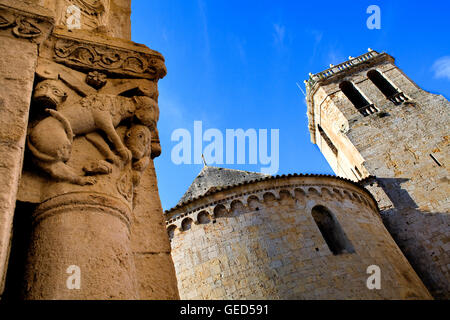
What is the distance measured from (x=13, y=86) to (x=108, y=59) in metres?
0.81

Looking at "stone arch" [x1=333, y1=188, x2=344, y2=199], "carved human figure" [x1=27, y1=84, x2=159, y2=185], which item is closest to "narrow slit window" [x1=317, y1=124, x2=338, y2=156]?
"stone arch" [x1=333, y1=188, x2=344, y2=199]

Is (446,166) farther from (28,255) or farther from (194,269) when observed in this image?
(28,255)

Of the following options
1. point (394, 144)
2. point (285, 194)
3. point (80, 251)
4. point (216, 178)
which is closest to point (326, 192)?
point (285, 194)

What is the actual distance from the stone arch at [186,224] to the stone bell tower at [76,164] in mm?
8196

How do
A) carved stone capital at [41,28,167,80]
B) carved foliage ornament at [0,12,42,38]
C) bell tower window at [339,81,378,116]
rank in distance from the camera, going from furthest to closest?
bell tower window at [339,81,378,116], carved stone capital at [41,28,167,80], carved foliage ornament at [0,12,42,38]

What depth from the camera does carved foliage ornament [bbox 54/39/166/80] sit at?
246 cm

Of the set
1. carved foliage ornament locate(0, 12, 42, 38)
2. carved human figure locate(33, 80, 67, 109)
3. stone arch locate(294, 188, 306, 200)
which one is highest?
stone arch locate(294, 188, 306, 200)

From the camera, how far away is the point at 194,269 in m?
9.76

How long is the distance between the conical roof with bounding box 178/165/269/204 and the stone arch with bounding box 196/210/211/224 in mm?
4247

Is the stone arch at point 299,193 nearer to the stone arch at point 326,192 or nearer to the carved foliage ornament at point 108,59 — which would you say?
the stone arch at point 326,192

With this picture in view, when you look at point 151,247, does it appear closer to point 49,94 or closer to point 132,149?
point 132,149

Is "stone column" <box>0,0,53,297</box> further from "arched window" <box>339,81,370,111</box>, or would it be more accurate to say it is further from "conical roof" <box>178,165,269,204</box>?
"arched window" <box>339,81,370,111</box>

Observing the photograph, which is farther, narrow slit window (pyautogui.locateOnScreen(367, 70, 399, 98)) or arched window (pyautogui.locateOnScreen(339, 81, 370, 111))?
arched window (pyautogui.locateOnScreen(339, 81, 370, 111))
